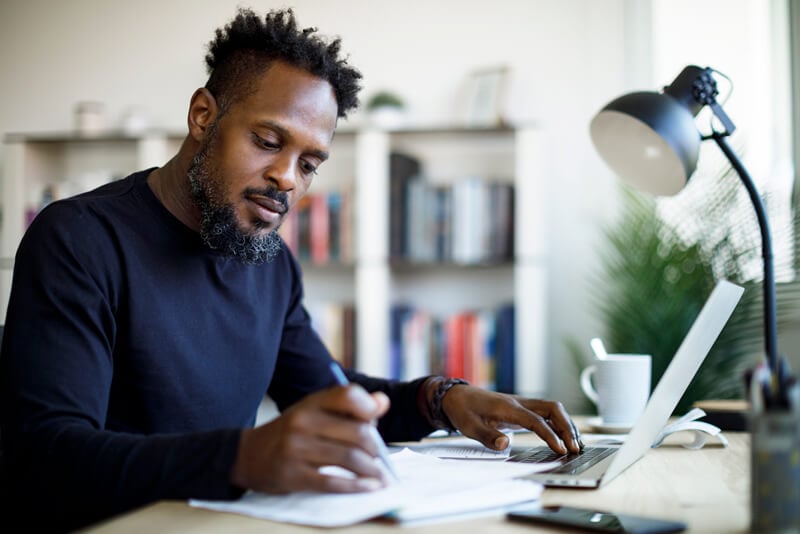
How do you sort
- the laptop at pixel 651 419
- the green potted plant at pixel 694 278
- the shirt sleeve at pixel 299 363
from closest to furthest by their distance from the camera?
the laptop at pixel 651 419 < the shirt sleeve at pixel 299 363 < the green potted plant at pixel 694 278

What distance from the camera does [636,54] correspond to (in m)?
3.17

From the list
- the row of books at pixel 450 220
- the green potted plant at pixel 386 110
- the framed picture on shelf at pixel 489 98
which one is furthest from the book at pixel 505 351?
the green potted plant at pixel 386 110

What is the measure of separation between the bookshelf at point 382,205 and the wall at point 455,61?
0.49ft

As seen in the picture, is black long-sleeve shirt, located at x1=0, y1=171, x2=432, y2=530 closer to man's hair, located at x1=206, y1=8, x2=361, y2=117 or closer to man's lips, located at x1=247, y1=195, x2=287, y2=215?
man's lips, located at x1=247, y1=195, x2=287, y2=215

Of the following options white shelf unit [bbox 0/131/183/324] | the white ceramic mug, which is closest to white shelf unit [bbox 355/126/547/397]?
white shelf unit [bbox 0/131/183/324]

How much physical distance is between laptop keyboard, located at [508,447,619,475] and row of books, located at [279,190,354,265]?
2.05 metres

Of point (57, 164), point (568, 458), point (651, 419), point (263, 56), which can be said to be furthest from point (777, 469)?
point (57, 164)

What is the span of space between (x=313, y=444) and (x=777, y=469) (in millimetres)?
407

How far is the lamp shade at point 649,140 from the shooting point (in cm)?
114

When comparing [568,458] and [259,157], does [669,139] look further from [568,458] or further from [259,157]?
[259,157]

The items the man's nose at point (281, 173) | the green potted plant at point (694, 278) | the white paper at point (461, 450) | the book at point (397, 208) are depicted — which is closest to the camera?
the white paper at point (461, 450)

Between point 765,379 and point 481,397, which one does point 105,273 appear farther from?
point 765,379

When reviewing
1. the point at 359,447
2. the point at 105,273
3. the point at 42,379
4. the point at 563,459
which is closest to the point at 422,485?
the point at 359,447

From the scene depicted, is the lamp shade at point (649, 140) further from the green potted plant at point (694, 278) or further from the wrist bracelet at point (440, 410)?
the green potted plant at point (694, 278)
